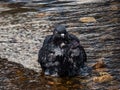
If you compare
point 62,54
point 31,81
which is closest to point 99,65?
point 62,54

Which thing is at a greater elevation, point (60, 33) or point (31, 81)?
point (60, 33)

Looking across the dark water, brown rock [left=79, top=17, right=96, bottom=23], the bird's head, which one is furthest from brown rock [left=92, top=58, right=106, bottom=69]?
brown rock [left=79, top=17, right=96, bottom=23]

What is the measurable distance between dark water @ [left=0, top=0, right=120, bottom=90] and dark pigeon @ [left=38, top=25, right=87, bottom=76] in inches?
9.4

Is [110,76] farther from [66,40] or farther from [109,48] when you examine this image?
[109,48]

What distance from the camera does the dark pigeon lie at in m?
9.27

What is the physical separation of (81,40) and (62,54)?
309 centimetres

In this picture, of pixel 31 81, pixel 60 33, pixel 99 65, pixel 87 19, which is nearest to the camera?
pixel 60 33

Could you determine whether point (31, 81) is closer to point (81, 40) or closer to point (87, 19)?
point (81, 40)

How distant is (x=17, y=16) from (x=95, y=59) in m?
5.85

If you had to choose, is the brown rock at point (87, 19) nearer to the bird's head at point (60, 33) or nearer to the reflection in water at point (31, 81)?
the reflection in water at point (31, 81)

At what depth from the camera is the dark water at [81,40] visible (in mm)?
9281

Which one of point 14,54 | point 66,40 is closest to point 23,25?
point 14,54

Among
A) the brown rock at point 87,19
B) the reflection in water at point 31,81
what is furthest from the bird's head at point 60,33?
the brown rock at point 87,19

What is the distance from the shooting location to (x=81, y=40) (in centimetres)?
1230
